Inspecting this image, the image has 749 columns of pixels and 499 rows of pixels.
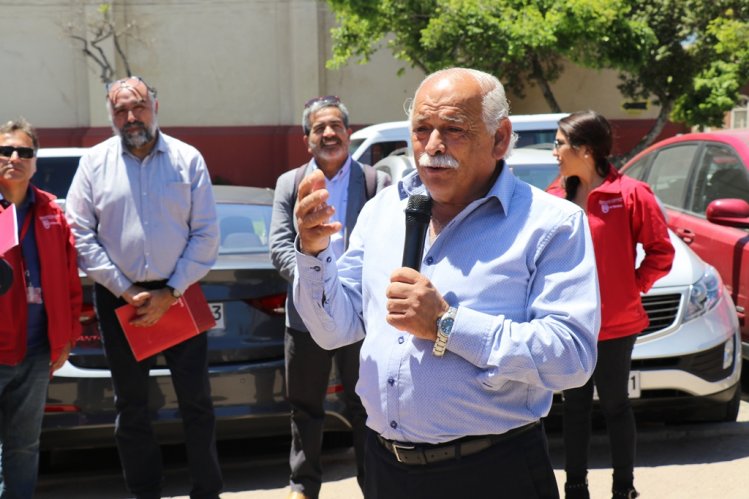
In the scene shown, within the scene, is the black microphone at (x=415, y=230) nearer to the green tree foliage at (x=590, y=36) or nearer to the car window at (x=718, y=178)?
the car window at (x=718, y=178)

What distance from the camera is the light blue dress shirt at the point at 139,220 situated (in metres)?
4.48

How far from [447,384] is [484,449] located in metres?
0.21

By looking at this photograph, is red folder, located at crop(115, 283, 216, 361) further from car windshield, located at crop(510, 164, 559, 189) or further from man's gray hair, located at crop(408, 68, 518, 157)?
car windshield, located at crop(510, 164, 559, 189)

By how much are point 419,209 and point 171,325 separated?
2321 millimetres

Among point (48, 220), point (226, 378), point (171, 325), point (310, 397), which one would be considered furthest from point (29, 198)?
point (310, 397)

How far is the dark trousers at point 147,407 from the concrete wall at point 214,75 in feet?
61.4

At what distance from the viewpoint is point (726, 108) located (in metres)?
17.5

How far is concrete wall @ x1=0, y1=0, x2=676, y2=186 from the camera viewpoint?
76.1 feet

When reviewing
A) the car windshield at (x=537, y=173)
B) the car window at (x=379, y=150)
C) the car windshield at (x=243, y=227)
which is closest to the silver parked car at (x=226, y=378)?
the car windshield at (x=243, y=227)

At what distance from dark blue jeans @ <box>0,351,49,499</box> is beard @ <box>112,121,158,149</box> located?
1032 mm

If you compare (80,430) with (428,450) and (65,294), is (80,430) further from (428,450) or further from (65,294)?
(428,450)

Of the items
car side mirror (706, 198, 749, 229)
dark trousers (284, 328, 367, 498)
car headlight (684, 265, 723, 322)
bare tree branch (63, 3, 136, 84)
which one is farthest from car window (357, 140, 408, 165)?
bare tree branch (63, 3, 136, 84)

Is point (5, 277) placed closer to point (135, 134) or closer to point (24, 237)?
point (24, 237)

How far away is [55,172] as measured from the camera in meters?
7.45
